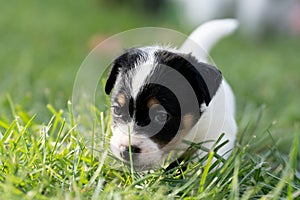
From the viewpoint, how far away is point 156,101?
2.53m

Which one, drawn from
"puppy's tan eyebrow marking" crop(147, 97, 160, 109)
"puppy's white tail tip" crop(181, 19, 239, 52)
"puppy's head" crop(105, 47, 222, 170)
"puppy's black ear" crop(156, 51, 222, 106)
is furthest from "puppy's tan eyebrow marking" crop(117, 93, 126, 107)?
"puppy's white tail tip" crop(181, 19, 239, 52)

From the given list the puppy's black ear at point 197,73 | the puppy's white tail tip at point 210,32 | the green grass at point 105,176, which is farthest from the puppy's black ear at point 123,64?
the puppy's white tail tip at point 210,32

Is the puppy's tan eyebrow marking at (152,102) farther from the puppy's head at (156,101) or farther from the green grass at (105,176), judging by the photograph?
the green grass at (105,176)

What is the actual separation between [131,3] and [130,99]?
9278 millimetres

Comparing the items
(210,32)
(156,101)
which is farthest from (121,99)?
(210,32)

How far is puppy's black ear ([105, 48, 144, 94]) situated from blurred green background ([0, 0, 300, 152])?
856mm

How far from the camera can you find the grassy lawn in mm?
2359

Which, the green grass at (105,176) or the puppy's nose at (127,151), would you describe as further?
the puppy's nose at (127,151)

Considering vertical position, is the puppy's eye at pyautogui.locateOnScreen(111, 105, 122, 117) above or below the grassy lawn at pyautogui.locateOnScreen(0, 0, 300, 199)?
above

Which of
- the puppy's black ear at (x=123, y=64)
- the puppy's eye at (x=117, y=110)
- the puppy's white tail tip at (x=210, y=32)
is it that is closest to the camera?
the puppy's eye at (x=117, y=110)

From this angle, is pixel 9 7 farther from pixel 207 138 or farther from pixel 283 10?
pixel 207 138

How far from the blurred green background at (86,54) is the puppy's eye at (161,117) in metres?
1.01

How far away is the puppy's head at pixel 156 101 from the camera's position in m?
2.52

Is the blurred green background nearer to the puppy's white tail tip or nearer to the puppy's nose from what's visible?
the puppy's white tail tip
